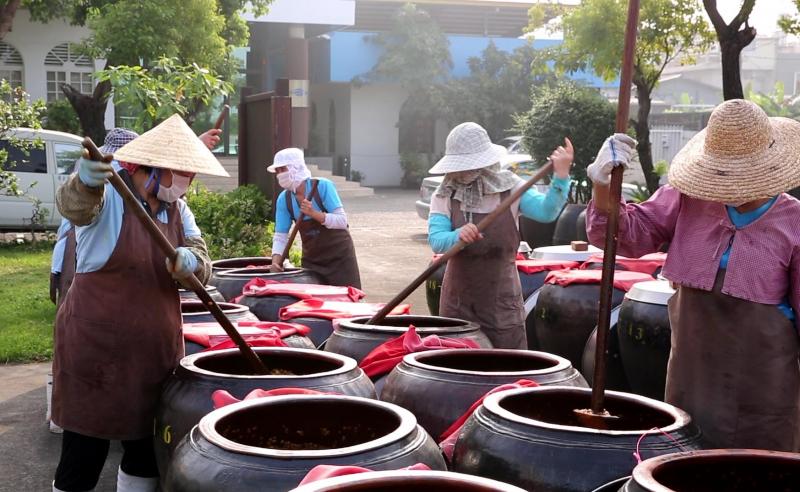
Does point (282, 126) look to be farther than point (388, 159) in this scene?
No

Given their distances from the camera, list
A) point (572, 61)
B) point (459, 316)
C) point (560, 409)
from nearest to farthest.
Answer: point (560, 409) < point (459, 316) < point (572, 61)

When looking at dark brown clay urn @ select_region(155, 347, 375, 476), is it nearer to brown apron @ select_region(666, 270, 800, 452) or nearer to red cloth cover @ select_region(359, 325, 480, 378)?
red cloth cover @ select_region(359, 325, 480, 378)

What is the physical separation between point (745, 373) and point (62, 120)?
62.5 ft

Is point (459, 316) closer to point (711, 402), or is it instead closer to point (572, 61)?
point (711, 402)

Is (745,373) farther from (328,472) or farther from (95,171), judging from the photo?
(95,171)

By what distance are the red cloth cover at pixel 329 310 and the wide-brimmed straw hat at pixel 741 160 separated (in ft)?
6.90

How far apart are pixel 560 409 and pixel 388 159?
28627mm

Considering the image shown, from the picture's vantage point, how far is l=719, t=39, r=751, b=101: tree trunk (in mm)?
10586

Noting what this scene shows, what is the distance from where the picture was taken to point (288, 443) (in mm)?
3289

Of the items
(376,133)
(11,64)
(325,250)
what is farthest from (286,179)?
(376,133)

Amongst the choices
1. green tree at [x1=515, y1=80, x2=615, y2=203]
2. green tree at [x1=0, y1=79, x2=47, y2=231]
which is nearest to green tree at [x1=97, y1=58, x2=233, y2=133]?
green tree at [x1=0, y1=79, x2=47, y2=231]

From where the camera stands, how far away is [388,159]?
31.8m

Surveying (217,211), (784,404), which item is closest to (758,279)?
(784,404)

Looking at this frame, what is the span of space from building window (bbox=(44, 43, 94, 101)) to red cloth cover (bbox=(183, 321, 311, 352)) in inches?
766
